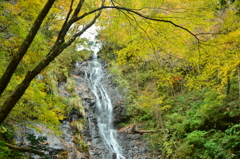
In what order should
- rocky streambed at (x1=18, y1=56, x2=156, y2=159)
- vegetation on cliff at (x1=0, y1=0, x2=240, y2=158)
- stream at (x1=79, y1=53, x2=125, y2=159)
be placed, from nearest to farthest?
vegetation on cliff at (x1=0, y1=0, x2=240, y2=158)
rocky streambed at (x1=18, y1=56, x2=156, y2=159)
stream at (x1=79, y1=53, x2=125, y2=159)

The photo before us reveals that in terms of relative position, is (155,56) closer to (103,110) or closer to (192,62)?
(192,62)

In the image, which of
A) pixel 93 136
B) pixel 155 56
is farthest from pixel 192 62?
pixel 93 136

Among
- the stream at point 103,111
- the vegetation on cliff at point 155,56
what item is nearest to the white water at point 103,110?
the stream at point 103,111

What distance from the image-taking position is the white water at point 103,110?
9.53 m

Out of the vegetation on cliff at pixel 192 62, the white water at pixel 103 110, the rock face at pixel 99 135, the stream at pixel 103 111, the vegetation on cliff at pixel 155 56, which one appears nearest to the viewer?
the vegetation on cliff at pixel 155 56

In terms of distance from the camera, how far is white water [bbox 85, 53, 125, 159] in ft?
31.3

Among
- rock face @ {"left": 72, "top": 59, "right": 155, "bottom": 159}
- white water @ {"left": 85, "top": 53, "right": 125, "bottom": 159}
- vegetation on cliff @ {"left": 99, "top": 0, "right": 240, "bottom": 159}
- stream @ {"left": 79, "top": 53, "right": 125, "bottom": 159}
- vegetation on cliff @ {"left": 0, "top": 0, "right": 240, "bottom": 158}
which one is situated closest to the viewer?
vegetation on cliff @ {"left": 0, "top": 0, "right": 240, "bottom": 158}

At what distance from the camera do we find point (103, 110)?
1285cm

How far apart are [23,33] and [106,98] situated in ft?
35.3

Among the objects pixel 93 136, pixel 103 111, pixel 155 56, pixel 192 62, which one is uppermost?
pixel 192 62

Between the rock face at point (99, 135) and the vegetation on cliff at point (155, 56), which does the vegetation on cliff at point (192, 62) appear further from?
the rock face at point (99, 135)

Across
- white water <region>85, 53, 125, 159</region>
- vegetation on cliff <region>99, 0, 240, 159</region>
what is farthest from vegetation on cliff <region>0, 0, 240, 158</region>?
white water <region>85, 53, 125, 159</region>

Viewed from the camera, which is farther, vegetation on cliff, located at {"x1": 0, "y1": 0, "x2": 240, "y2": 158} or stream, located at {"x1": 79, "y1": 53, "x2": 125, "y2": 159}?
stream, located at {"x1": 79, "y1": 53, "x2": 125, "y2": 159}

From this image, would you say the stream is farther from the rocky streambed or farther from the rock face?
the rock face
